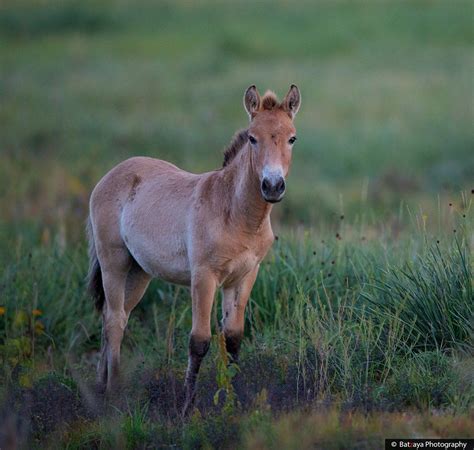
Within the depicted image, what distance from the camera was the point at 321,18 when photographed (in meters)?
33.3

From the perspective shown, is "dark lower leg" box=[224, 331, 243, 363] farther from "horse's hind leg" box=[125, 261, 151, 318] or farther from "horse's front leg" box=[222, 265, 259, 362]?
"horse's hind leg" box=[125, 261, 151, 318]

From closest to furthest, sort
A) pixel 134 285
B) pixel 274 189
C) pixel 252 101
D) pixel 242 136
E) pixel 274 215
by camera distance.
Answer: pixel 274 189 → pixel 252 101 → pixel 242 136 → pixel 134 285 → pixel 274 215

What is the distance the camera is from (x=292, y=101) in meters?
6.74

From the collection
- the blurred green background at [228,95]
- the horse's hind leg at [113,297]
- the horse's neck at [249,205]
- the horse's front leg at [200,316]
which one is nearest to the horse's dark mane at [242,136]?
the horse's neck at [249,205]

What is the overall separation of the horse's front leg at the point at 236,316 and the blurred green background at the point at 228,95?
3.61 meters

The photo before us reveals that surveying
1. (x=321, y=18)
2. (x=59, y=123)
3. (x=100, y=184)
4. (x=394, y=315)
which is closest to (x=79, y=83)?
(x=59, y=123)

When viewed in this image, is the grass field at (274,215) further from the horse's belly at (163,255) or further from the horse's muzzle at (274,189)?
the horse's muzzle at (274,189)

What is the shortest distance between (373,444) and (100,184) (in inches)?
148

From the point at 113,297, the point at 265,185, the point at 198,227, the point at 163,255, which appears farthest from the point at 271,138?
the point at 113,297

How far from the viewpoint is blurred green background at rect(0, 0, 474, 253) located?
16.8 m

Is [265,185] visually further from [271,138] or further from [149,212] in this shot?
[149,212]

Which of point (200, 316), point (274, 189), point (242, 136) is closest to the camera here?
point (274, 189)

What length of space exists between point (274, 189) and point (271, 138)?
509mm

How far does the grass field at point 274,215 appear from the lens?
6.08 metres
